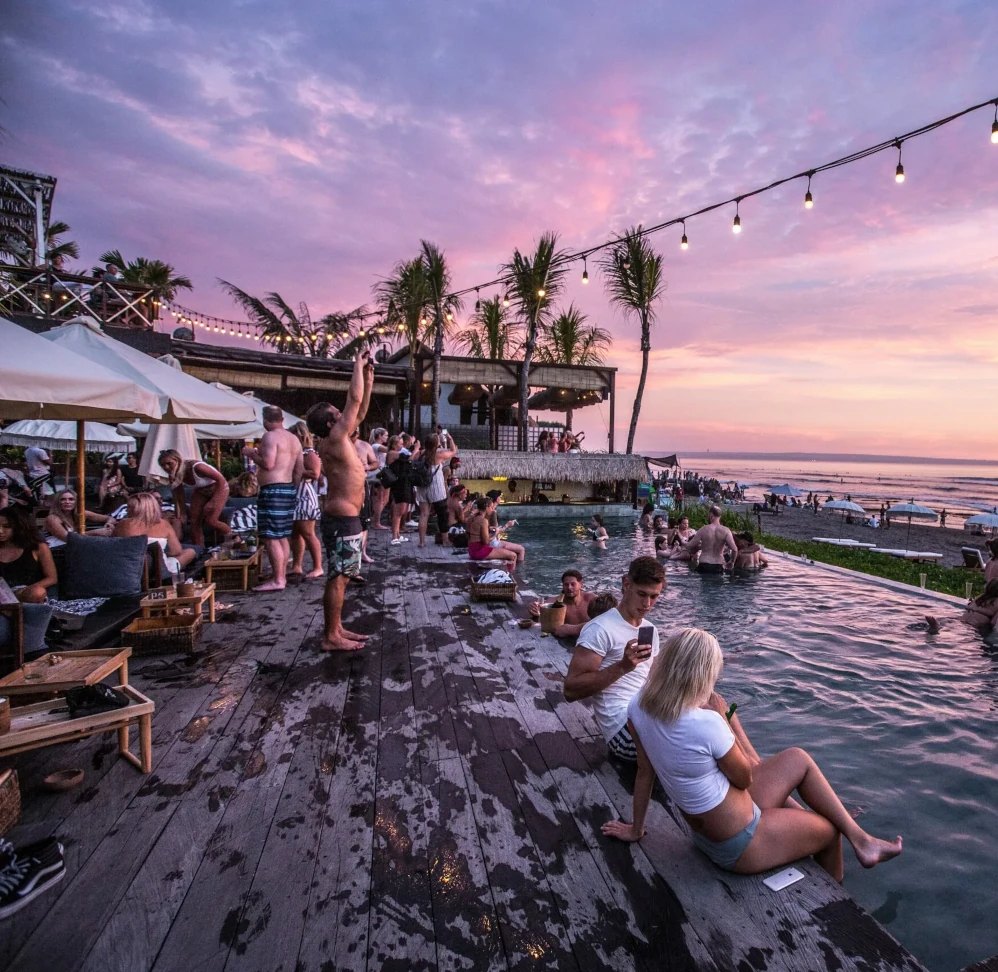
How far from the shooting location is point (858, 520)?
1131 inches

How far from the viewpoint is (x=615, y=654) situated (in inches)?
109

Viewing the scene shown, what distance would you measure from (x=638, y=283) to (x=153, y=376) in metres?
21.2

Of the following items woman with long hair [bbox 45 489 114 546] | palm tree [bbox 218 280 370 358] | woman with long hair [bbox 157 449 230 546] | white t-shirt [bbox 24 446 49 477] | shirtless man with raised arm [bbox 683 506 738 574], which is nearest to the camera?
woman with long hair [bbox 45 489 114 546]

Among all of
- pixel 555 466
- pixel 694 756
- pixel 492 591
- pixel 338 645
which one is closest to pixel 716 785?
pixel 694 756

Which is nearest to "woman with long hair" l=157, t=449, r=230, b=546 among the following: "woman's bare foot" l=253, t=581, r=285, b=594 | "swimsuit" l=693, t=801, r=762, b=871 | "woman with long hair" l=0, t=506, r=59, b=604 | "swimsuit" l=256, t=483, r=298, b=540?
"swimsuit" l=256, t=483, r=298, b=540

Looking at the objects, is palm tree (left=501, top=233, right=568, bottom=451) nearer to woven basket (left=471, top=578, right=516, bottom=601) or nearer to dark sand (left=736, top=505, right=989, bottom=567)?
dark sand (left=736, top=505, right=989, bottom=567)

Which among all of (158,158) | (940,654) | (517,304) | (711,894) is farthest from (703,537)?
(158,158)

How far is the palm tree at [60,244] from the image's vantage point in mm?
23281

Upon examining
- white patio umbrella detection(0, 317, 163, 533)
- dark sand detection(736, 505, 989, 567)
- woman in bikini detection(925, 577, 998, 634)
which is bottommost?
dark sand detection(736, 505, 989, 567)

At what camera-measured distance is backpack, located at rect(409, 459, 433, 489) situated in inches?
365

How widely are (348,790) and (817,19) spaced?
11.0 meters

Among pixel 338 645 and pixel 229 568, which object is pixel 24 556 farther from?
pixel 338 645

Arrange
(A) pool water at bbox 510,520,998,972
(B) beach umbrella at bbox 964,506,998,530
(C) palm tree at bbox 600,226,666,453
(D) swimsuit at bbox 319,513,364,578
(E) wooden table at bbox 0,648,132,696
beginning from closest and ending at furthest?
(E) wooden table at bbox 0,648,132,696 → (A) pool water at bbox 510,520,998,972 → (D) swimsuit at bbox 319,513,364,578 → (B) beach umbrella at bbox 964,506,998,530 → (C) palm tree at bbox 600,226,666,453

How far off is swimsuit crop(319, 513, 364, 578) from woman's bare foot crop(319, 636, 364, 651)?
53 centimetres
